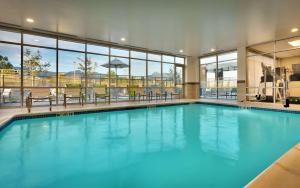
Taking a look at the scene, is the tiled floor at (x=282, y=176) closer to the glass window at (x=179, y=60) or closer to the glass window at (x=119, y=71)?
the glass window at (x=119, y=71)

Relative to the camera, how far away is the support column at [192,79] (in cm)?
1117

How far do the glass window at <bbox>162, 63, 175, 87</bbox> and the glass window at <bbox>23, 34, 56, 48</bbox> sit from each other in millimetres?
5864

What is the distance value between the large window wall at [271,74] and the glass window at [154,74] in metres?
4.69

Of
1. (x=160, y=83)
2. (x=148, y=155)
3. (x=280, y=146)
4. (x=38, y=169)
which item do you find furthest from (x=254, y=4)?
(x=160, y=83)

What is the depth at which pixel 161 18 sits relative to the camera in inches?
197

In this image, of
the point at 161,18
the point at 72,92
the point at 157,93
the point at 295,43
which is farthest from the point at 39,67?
the point at 295,43

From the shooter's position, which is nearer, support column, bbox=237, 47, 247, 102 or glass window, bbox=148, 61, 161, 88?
support column, bbox=237, 47, 247, 102

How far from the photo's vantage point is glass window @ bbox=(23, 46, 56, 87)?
6398mm

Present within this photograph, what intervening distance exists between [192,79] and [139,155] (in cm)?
947

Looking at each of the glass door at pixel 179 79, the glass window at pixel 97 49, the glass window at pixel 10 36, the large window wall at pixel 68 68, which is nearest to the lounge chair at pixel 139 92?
the large window wall at pixel 68 68

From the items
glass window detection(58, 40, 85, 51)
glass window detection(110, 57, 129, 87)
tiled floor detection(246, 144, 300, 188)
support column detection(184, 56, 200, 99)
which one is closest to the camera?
tiled floor detection(246, 144, 300, 188)

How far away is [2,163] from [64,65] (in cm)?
569

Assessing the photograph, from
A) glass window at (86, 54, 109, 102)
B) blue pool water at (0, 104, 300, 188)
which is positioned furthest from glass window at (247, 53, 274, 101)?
glass window at (86, 54, 109, 102)

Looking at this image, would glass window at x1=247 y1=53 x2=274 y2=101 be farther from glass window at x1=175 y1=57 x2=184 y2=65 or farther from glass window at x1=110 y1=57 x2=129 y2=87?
glass window at x1=110 y1=57 x2=129 y2=87
